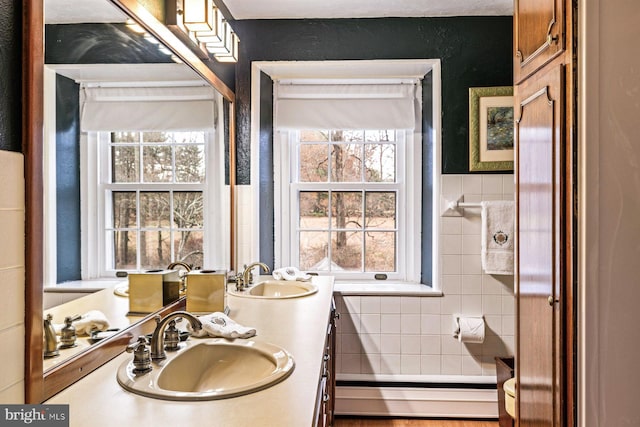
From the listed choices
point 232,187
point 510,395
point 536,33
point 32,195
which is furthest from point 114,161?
point 510,395

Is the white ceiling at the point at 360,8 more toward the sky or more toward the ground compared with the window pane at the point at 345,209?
more toward the sky

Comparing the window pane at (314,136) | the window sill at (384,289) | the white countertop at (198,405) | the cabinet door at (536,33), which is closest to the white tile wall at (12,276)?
the white countertop at (198,405)

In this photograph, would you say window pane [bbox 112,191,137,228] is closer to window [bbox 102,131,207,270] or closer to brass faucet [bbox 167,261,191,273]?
window [bbox 102,131,207,270]

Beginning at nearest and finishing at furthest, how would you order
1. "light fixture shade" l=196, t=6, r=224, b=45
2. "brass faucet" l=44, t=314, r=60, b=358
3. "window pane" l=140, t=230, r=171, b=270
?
"brass faucet" l=44, t=314, r=60, b=358, "window pane" l=140, t=230, r=171, b=270, "light fixture shade" l=196, t=6, r=224, b=45

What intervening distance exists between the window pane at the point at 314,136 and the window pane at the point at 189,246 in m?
1.24

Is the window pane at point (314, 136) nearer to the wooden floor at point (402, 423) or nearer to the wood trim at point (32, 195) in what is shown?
the wooden floor at point (402, 423)

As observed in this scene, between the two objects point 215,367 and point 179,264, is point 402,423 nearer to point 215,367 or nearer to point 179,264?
point 179,264

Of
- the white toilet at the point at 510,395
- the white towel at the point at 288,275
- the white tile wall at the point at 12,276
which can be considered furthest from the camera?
the white towel at the point at 288,275

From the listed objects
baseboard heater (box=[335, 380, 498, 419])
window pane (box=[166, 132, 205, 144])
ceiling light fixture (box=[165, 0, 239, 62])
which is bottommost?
baseboard heater (box=[335, 380, 498, 419])

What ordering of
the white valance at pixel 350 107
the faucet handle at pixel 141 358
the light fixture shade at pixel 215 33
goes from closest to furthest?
the faucet handle at pixel 141 358
the light fixture shade at pixel 215 33
the white valance at pixel 350 107

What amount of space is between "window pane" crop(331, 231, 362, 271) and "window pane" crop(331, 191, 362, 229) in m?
0.05

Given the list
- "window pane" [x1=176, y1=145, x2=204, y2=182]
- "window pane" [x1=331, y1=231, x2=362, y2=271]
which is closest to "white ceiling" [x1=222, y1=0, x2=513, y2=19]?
"window pane" [x1=176, y1=145, x2=204, y2=182]

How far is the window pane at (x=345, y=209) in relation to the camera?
313 cm

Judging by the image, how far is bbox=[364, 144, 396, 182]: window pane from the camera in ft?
10.2
